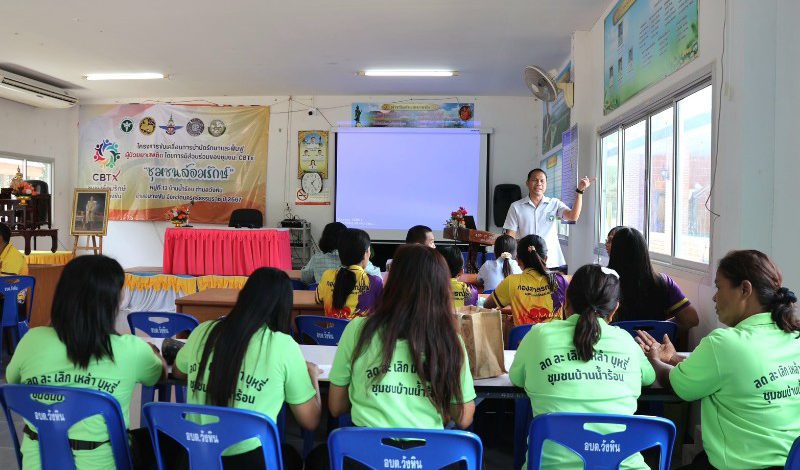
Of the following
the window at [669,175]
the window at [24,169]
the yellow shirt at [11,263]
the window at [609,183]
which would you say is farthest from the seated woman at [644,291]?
the window at [24,169]

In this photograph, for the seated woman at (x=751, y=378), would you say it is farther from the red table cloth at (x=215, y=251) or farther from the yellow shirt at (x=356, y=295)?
the red table cloth at (x=215, y=251)

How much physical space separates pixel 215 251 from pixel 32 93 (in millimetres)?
3424

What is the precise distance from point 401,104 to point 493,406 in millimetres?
6789

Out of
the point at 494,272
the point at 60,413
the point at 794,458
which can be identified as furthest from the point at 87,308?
the point at 494,272

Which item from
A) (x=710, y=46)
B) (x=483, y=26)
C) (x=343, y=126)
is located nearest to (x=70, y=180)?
(x=343, y=126)

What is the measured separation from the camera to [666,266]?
4.17 metres

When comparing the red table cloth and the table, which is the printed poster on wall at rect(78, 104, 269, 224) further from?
the table

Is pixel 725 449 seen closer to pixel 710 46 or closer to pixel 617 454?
pixel 617 454

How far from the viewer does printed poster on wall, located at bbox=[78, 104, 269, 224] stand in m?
9.87

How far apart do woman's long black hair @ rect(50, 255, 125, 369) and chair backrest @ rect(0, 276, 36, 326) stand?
2845 millimetres

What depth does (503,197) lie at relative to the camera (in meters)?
9.35

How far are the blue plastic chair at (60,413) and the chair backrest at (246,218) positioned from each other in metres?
7.58

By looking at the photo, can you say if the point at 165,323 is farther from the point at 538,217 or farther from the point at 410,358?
the point at 538,217

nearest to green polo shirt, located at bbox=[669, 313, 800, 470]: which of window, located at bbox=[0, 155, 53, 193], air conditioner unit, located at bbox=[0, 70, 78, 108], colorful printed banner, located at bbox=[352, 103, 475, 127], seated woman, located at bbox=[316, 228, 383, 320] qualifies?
seated woman, located at bbox=[316, 228, 383, 320]
